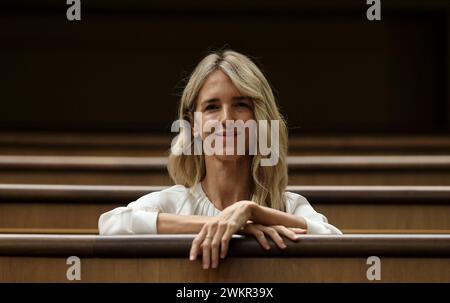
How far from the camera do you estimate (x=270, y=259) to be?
0.46 metres

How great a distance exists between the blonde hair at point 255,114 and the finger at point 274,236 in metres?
0.08

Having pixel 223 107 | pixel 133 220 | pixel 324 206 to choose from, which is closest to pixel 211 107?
pixel 223 107

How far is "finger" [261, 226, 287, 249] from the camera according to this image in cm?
46

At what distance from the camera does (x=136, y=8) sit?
132 centimetres

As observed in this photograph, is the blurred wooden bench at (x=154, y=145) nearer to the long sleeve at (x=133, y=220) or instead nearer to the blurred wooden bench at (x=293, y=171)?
the blurred wooden bench at (x=293, y=171)

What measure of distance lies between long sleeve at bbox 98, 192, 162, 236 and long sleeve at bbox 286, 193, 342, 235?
118 mm

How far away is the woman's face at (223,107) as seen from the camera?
0.55 meters

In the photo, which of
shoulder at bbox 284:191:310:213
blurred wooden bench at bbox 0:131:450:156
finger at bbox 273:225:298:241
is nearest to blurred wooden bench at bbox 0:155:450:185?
blurred wooden bench at bbox 0:131:450:156

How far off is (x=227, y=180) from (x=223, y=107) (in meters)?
0.06

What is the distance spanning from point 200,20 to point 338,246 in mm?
939

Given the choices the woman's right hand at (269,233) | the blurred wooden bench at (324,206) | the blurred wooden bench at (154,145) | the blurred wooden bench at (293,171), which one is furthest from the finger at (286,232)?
the blurred wooden bench at (154,145)

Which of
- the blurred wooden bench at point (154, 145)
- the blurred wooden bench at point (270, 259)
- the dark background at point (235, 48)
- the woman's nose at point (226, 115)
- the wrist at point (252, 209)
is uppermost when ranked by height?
the dark background at point (235, 48)

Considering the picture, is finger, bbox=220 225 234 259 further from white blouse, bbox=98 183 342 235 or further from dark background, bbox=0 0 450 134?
dark background, bbox=0 0 450 134
